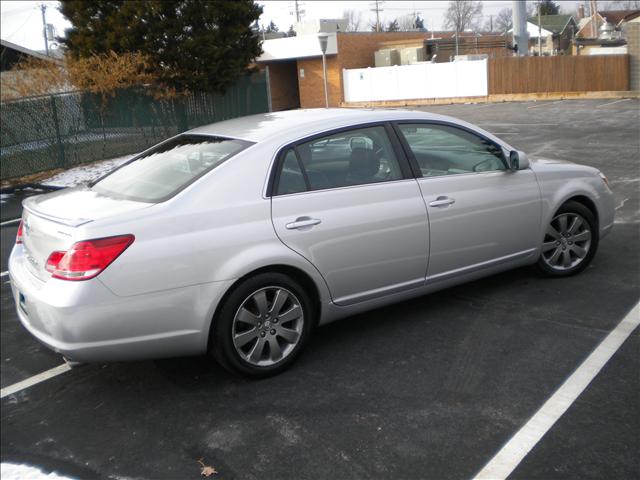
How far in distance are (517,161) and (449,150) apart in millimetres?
539

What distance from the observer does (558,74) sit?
94.0ft

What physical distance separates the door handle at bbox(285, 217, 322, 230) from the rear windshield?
0.58 metres

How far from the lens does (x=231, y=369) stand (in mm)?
4121

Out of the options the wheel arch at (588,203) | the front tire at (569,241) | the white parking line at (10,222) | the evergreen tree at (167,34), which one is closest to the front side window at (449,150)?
the front tire at (569,241)

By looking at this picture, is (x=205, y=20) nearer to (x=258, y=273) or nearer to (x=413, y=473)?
(x=258, y=273)

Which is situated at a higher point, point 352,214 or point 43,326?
point 352,214

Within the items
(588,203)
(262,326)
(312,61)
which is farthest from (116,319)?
(312,61)

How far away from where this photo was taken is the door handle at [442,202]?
4798 mm

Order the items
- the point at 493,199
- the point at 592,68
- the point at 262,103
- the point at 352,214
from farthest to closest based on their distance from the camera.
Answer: the point at 592,68 → the point at 262,103 → the point at 493,199 → the point at 352,214

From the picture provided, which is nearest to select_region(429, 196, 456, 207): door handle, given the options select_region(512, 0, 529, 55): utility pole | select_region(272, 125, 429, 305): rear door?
select_region(272, 125, 429, 305): rear door

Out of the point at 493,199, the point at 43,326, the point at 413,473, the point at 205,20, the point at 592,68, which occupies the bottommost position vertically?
the point at 413,473

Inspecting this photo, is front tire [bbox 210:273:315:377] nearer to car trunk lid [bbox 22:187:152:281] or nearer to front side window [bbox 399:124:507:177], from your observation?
car trunk lid [bbox 22:187:152:281]

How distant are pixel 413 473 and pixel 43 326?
7.09 ft

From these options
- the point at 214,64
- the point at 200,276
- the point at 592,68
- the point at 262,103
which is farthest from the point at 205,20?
the point at 200,276
